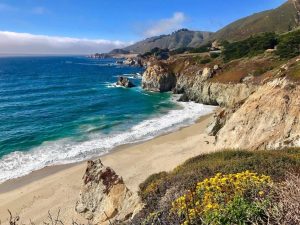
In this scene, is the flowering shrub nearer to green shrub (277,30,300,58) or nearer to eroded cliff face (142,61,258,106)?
eroded cliff face (142,61,258,106)

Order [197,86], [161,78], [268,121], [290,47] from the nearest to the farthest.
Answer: [268,121] < [290,47] < [197,86] < [161,78]

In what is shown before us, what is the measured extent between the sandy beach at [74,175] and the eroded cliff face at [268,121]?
4.02m

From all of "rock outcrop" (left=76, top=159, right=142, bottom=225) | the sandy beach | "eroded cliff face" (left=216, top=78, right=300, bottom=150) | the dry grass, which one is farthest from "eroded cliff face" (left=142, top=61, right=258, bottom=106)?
the dry grass

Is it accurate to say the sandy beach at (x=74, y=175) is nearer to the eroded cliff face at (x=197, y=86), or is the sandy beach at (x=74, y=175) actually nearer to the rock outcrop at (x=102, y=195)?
the rock outcrop at (x=102, y=195)

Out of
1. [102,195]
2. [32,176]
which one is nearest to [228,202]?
[102,195]

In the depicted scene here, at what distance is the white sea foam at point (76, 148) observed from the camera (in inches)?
1291

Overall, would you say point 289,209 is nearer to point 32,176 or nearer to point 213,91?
point 32,176

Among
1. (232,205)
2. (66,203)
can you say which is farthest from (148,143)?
(232,205)

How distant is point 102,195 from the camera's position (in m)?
18.4

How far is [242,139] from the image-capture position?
28922mm

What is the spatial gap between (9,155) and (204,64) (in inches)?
2210

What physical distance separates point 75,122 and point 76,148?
1311 centimetres

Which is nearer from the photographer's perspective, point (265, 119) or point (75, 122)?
point (265, 119)

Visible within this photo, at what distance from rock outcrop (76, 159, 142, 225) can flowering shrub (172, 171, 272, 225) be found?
621 cm
